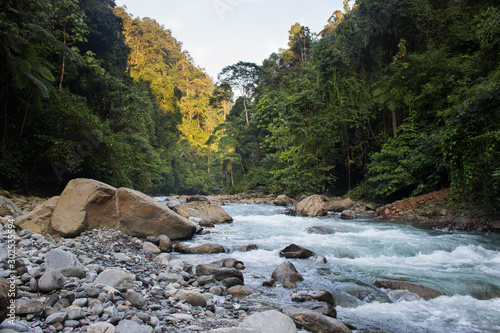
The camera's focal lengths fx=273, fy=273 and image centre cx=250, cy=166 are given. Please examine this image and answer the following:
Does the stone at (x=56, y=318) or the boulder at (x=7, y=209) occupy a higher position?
the boulder at (x=7, y=209)

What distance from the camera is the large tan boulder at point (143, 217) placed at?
689 centimetres

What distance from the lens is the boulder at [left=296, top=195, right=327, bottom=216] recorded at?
44.3ft

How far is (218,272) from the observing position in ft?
15.2

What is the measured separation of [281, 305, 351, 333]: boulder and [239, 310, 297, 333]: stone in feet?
0.96

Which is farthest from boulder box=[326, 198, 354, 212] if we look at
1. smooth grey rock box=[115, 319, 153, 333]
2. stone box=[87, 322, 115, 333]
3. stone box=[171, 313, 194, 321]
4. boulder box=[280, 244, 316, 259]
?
stone box=[87, 322, 115, 333]

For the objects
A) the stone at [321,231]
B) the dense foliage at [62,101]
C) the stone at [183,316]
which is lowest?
the stone at [321,231]

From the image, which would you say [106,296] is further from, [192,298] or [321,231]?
[321,231]

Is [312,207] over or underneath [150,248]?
over

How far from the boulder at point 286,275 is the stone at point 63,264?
2.97 m

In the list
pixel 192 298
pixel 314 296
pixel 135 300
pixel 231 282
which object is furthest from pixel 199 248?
pixel 135 300

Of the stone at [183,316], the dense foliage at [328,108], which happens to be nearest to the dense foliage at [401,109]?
the dense foliage at [328,108]

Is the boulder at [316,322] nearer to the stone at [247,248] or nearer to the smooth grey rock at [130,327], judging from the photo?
the smooth grey rock at [130,327]

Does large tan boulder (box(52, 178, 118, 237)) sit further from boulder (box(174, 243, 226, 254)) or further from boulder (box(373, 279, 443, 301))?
boulder (box(373, 279, 443, 301))

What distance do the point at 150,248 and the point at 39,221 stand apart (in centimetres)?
232
